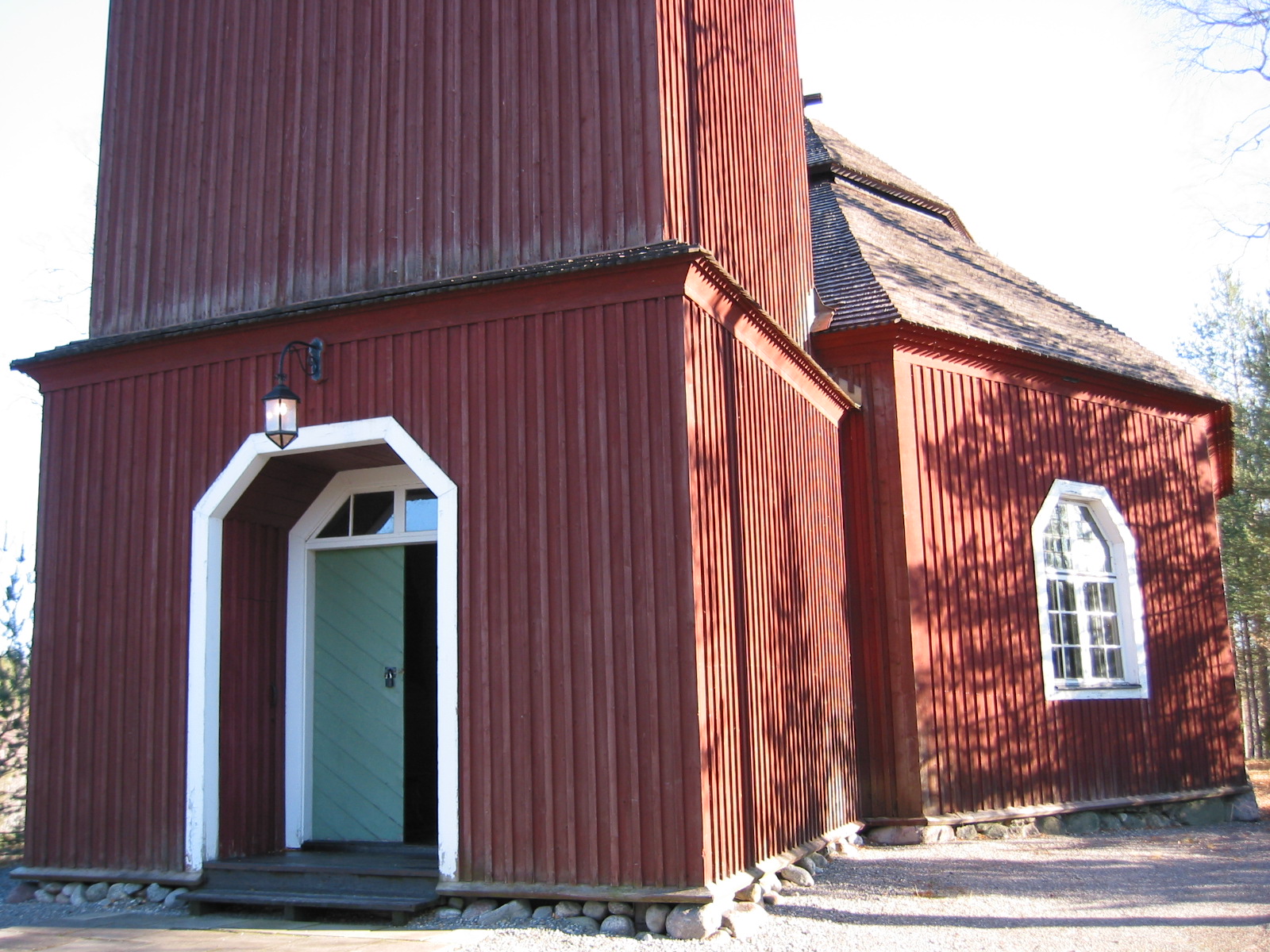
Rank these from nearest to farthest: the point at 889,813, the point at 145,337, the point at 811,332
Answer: the point at 145,337, the point at 889,813, the point at 811,332

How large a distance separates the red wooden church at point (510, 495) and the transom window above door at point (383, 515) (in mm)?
32

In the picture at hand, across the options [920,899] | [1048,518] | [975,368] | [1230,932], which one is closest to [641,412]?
[920,899]

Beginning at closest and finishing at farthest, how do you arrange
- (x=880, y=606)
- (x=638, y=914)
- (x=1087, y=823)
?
(x=638, y=914) → (x=880, y=606) → (x=1087, y=823)

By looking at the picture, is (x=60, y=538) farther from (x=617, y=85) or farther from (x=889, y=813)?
(x=889, y=813)

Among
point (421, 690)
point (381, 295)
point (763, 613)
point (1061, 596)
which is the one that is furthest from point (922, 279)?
point (421, 690)

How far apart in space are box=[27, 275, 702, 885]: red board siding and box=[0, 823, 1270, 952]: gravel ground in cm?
61

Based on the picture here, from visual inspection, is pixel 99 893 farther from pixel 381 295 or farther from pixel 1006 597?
pixel 1006 597

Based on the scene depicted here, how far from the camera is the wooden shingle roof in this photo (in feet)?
35.1

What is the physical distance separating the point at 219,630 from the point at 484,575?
2250mm

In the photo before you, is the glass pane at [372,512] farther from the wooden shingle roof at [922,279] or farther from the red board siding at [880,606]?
the wooden shingle roof at [922,279]

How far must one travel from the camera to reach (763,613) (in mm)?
7477

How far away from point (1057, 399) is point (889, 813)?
4.61 metres

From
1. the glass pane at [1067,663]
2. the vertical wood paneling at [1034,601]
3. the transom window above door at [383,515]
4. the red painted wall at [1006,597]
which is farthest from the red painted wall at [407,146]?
the glass pane at [1067,663]

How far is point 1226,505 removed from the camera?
26.8 m
